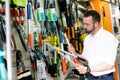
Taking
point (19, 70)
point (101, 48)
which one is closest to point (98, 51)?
point (101, 48)

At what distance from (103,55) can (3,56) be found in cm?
97

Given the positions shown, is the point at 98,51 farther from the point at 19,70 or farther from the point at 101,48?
the point at 19,70

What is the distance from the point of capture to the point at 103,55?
2438 millimetres

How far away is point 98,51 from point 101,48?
0.18ft

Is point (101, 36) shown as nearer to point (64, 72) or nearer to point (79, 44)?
point (64, 72)

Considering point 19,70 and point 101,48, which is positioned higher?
point 101,48

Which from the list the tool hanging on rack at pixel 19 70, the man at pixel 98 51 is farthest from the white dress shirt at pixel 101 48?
the tool hanging on rack at pixel 19 70

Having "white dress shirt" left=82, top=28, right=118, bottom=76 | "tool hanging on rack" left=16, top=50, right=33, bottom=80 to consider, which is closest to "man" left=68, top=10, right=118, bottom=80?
"white dress shirt" left=82, top=28, right=118, bottom=76

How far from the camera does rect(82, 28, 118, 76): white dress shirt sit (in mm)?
2395

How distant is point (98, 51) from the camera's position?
2.50 metres

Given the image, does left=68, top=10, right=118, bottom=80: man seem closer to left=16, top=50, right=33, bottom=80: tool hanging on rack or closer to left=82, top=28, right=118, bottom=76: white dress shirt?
left=82, top=28, right=118, bottom=76: white dress shirt

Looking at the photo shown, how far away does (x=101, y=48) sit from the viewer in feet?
8.07

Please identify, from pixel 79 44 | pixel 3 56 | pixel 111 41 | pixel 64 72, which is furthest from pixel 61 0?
pixel 3 56

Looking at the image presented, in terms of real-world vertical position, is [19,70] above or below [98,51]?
below
